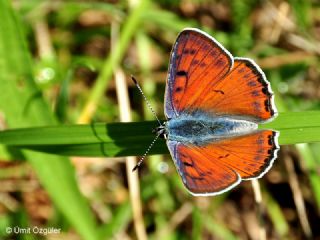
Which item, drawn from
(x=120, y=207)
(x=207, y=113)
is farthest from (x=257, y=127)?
(x=120, y=207)

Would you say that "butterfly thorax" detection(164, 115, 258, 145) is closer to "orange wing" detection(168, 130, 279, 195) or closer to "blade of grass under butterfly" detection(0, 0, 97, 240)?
"orange wing" detection(168, 130, 279, 195)

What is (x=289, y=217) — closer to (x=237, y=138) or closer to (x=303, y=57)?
(x=303, y=57)

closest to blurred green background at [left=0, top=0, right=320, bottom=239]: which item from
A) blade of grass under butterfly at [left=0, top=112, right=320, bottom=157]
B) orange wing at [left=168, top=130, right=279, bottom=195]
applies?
blade of grass under butterfly at [left=0, top=112, right=320, bottom=157]

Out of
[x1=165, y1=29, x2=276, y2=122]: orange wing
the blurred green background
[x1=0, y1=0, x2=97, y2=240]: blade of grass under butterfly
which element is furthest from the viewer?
the blurred green background

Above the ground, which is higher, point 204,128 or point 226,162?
point 204,128

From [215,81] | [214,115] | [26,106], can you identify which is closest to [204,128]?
[214,115]

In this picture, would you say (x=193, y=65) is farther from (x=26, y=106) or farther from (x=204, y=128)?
(x=26, y=106)
